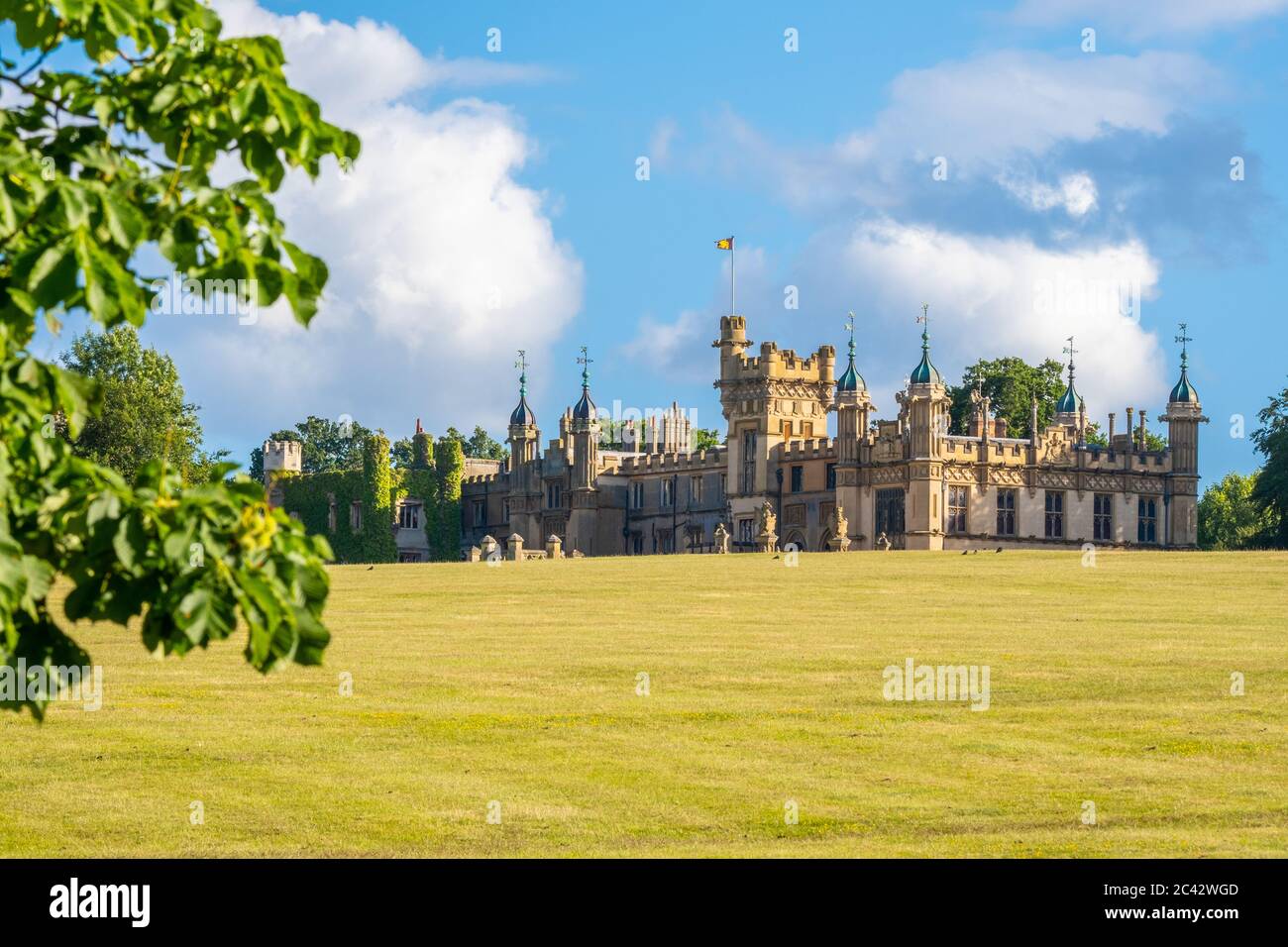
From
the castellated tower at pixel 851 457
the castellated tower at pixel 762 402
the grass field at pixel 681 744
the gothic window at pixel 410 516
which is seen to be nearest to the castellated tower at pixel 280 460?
the gothic window at pixel 410 516

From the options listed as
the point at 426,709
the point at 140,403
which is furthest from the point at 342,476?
the point at 426,709

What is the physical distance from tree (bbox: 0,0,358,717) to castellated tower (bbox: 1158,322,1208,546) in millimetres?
78818

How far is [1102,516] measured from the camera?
82.4 m

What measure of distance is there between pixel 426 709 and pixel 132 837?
6199mm

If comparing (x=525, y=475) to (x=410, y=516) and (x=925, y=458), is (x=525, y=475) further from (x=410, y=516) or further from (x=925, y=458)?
(x=925, y=458)

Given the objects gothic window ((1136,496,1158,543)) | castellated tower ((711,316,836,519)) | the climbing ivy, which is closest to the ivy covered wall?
the climbing ivy

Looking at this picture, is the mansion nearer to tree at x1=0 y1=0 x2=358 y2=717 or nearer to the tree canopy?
the tree canopy

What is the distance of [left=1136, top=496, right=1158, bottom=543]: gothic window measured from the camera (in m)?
83.3

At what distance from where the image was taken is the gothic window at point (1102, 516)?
82.4 meters

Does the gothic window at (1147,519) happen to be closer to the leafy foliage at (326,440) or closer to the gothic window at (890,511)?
the gothic window at (890,511)

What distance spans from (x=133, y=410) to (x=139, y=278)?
195 ft

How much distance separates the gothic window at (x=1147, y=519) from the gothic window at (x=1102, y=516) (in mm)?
1566
